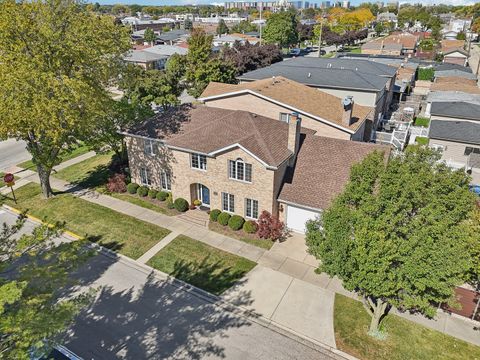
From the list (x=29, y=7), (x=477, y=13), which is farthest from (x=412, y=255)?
(x=477, y=13)

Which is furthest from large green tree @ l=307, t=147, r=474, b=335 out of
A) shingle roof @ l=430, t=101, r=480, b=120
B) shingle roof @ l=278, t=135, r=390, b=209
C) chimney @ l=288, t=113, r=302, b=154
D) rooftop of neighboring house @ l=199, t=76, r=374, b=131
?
shingle roof @ l=430, t=101, r=480, b=120

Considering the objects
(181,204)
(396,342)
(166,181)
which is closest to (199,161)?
(181,204)

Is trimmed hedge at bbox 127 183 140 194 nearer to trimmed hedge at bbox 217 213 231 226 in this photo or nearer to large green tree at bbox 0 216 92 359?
trimmed hedge at bbox 217 213 231 226

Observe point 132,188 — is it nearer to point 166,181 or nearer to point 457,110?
point 166,181

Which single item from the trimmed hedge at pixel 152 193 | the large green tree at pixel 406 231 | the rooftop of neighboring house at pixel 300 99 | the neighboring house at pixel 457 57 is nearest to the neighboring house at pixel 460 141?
the rooftop of neighboring house at pixel 300 99

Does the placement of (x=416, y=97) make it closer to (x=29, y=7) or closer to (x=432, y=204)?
(x=432, y=204)

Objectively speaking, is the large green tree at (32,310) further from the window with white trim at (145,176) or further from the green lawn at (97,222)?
the window with white trim at (145,176)
